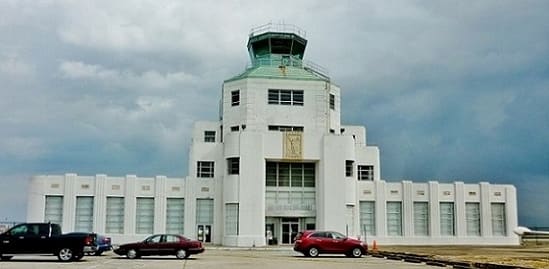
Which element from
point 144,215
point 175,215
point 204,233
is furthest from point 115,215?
point 204,233

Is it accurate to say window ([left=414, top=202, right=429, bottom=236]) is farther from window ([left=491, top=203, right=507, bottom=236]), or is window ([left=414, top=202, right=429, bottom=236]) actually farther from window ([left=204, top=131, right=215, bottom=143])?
window ([left=204, top=131, right=215, bottom=143])

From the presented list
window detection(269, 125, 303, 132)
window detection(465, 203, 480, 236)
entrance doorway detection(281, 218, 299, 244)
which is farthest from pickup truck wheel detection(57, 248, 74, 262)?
window detection(465, 203, 480, 236)

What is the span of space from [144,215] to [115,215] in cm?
235

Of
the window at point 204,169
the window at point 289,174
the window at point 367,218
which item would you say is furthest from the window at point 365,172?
the window at point 204,169

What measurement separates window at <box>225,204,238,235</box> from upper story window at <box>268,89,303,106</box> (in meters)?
9.69

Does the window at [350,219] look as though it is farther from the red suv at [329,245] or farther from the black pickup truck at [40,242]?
the black pickup truck at [40,242]

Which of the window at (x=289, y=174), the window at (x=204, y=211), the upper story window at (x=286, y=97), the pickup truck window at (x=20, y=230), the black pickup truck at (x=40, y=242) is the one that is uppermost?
the upper story window at (x=286, y=97)

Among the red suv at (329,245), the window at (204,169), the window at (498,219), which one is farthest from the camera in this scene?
the window at (498,219)

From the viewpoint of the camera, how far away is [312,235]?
3641cm

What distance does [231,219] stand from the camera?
54062 millimetres

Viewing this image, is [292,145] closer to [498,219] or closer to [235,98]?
[235,98]

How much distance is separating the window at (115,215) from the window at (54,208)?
3.78 metres

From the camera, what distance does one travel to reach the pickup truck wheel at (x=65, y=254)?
29.0m

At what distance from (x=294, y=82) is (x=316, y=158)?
714 cm
